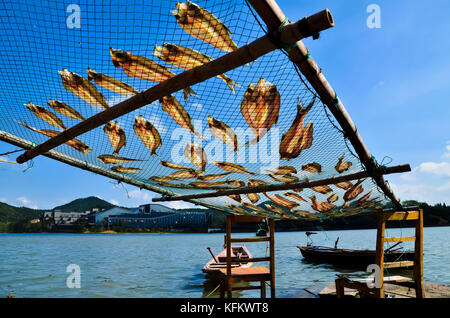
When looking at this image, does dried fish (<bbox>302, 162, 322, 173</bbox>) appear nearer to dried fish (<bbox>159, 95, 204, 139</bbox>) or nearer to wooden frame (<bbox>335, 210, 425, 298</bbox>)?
wooden frame (<bbox>335, 210, 425, 298</bbox>)

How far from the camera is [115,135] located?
3150 mm

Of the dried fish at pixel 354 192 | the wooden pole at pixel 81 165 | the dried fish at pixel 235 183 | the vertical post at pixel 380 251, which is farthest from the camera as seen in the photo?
the dried fish at pixel 354 192

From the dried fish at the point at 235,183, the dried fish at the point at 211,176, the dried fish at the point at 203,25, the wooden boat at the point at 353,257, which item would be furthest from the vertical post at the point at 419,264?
the wooden boat at the point at 353,257

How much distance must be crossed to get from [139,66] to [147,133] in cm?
99

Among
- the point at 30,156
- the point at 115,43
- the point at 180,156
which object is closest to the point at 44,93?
the point at 30,156

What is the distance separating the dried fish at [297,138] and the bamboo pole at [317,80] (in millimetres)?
312

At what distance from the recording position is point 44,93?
8.98 ft

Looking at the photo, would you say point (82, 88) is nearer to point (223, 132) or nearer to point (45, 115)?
point (45, 115)

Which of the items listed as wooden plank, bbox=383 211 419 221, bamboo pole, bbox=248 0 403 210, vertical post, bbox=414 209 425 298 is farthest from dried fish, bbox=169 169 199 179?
vertical post, bbox=414 209 425 298

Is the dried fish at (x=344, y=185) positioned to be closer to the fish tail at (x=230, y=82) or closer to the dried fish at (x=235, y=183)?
the dried fish at (x=235, y=183)

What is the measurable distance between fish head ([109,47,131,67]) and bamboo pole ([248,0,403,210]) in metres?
1.12

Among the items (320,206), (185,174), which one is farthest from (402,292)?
(185,174)

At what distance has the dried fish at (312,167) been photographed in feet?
11.8
